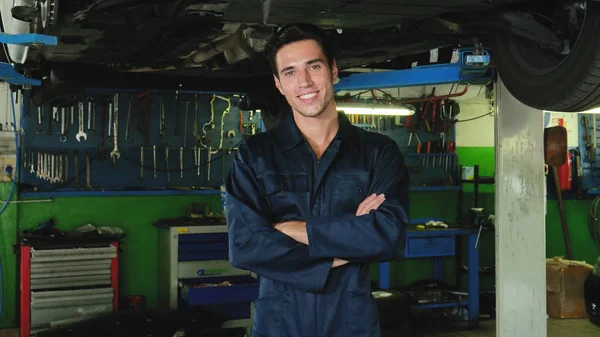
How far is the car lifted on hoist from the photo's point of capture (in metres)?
2.03

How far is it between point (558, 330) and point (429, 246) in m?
1.30

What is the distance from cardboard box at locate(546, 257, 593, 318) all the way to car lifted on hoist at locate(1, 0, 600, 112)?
3.23 meters

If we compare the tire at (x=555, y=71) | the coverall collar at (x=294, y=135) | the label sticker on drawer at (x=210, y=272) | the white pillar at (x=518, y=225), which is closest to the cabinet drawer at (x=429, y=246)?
the label sticker on drawer at (x=210, y=272)

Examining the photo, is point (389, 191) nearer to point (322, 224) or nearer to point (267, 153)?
point (322, 224)

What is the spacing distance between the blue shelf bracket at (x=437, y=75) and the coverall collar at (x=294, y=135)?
1.29 meters

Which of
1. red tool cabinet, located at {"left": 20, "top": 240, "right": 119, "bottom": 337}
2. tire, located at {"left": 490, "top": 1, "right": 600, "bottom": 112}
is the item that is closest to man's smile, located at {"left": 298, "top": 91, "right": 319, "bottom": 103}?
tire, located at {"left": 490, "top": 1, "right": 600, "bottom": 112}

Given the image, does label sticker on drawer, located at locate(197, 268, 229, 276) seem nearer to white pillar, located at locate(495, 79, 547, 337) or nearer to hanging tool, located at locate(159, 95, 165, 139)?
hanging tool, located at locate(159, 95, 165, 139)

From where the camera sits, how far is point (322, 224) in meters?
1.71

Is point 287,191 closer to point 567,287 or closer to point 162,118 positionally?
point 162,118

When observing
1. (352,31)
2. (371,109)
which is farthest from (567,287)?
(352,31)

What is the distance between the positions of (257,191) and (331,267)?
0.32 metres

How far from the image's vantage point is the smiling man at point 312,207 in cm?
172

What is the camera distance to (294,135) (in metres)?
1.91

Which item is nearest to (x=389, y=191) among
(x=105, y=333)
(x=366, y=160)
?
A: (x=366, y=160)
